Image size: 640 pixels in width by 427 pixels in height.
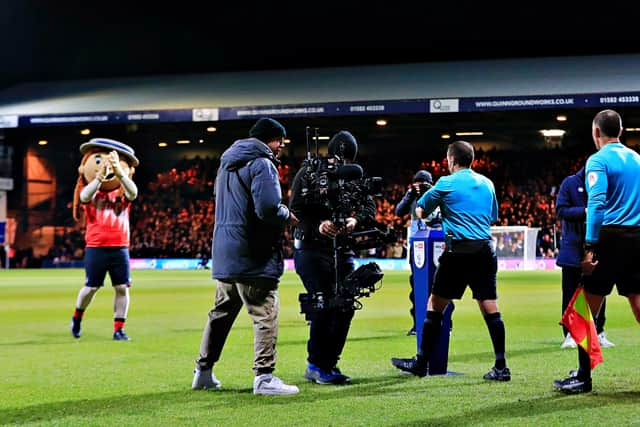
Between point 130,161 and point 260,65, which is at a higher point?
point 260,65

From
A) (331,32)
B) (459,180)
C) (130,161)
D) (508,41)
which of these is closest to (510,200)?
(508,41)

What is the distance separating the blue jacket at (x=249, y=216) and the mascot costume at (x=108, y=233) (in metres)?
4.64

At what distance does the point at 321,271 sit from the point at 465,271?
1193mm

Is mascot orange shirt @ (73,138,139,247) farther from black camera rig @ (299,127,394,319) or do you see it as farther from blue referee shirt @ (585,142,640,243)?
blue referee shirt @ (585,142,640,243)

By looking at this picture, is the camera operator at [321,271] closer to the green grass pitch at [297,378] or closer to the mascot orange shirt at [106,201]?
the green grass pitch at [297,378]

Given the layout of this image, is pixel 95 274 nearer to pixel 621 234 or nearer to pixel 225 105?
pixel 621 234

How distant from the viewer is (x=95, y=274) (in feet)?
38.4

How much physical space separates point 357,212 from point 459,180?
96 cm

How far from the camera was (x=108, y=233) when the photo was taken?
466 inches

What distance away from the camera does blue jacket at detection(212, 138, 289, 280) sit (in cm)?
709

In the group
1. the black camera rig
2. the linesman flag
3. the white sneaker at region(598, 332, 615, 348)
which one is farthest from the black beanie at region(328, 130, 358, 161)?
the white sneaker at region(598, 332, 615, 348)

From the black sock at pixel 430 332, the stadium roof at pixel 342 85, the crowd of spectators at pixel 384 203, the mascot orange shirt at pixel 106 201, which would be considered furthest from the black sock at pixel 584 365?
the crowd of spectators at pixel 384 203

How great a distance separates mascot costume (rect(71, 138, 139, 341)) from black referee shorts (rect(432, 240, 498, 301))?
16.9 ft

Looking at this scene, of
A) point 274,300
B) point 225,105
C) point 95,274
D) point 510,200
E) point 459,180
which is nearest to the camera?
point 274,300
